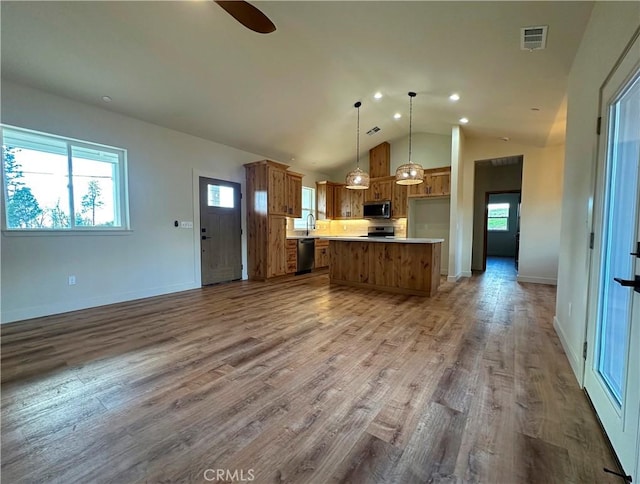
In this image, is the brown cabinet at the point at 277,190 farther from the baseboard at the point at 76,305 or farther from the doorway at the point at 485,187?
the doorway at the point at 485,187

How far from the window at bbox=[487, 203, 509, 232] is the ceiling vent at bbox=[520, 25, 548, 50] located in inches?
395

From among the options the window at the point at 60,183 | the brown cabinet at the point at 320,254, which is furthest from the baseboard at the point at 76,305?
the brown cabinet at the point at 320,254

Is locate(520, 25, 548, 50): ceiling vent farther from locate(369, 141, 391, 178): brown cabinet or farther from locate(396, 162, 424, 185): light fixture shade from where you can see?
locate(369, 141, 391, 178): brown cabinet

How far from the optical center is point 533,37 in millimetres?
2564

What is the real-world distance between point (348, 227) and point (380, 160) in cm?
221

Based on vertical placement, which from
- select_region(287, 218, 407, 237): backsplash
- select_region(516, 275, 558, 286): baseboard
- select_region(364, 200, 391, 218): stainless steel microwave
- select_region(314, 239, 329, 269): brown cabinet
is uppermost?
select_region(364, 200, 391, 218): stainless steel microwave

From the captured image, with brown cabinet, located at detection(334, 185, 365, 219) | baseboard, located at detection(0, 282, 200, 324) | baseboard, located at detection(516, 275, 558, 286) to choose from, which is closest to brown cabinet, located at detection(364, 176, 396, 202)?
brown cabinet, located at detection(334, 185, 365, 219)

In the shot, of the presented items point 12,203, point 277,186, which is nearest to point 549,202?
point 277,186

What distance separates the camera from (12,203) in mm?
3348

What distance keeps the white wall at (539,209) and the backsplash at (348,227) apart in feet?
8.54

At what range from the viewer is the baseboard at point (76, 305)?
11.0 ft

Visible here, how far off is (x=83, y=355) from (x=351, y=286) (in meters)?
4.04

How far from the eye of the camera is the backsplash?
7.52 metres

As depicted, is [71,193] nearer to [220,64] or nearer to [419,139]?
[220,64]
